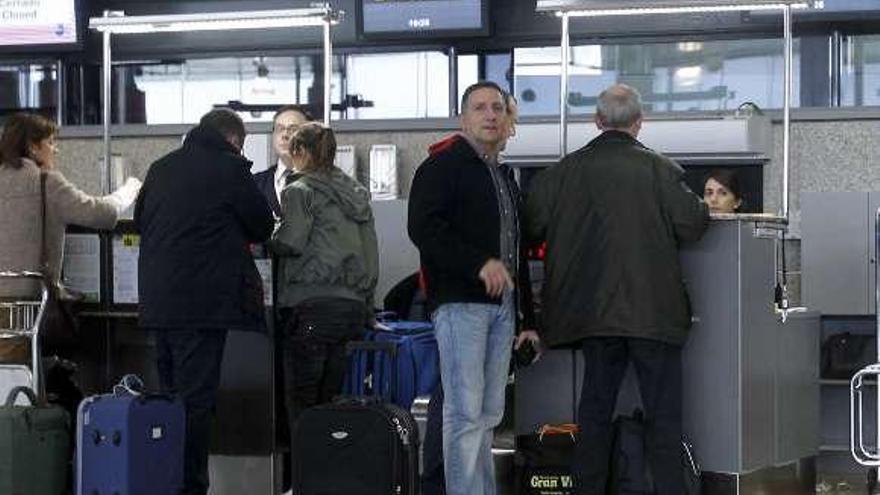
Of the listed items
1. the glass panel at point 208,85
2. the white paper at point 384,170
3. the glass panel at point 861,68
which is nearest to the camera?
the white paper at point 384,170

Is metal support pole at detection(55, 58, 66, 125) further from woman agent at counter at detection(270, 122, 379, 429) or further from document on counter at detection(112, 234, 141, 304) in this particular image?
woman agent at counter at detection(270, 122, 379, 429)

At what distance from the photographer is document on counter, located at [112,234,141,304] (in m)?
7.46

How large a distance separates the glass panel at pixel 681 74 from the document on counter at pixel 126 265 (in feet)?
14.8

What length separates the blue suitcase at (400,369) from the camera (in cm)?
671

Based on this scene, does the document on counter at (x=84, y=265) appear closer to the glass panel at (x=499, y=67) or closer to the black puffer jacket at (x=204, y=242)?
the black puffer jacket at (x=204, y=242)

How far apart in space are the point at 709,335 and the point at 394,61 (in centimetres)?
641

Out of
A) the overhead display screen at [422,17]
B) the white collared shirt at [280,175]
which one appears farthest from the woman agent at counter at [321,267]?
the overhead display screen at [422,17]

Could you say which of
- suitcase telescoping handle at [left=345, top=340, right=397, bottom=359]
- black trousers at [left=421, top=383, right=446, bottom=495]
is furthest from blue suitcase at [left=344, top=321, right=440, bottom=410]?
black trousers at [left=421, top=383, right=446, bottom=495]

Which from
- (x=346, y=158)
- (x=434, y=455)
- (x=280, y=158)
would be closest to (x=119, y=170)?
(x=346, y=158)

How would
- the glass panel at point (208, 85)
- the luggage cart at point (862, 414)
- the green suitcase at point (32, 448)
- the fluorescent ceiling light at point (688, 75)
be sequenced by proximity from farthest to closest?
1. the glass panel at point (208, 85)
2. the fluorescent ceiling light at point (688, 75)
3. the luggage cart at point (862, 414)
4. the green suitcase at point (32, 448)

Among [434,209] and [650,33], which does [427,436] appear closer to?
[434,209]

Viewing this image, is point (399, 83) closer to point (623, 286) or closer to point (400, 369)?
point (400, 369)

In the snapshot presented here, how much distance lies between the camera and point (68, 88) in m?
13.1

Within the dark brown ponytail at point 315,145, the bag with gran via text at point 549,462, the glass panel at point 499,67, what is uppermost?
the glass panel at point 499,67
